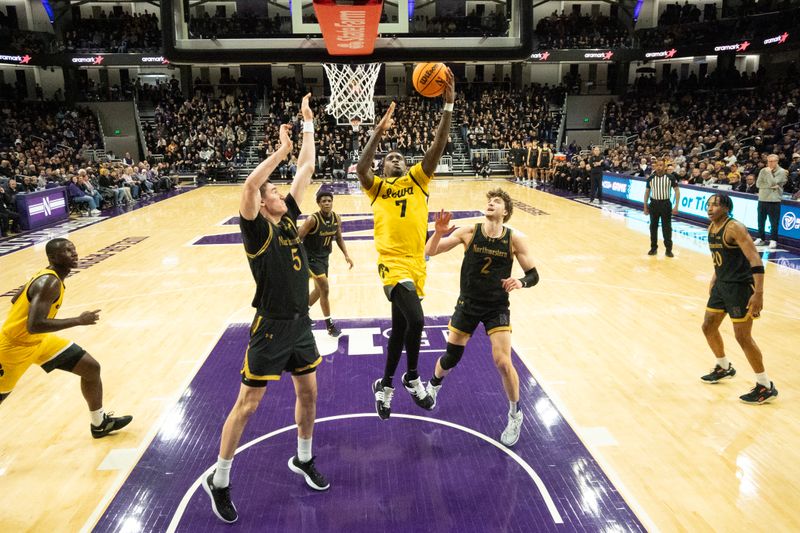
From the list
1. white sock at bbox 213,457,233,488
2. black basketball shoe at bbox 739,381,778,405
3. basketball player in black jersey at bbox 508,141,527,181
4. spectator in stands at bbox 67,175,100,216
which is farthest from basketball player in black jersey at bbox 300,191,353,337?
basketball player in black jersey at bbox 508,141,527,181

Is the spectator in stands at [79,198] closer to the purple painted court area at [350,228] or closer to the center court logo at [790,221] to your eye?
the purple painted court area at [350,228]

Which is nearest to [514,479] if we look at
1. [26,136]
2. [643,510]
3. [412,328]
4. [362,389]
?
[643,510]

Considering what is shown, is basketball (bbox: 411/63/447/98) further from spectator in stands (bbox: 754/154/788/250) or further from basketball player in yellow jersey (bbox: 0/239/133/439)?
spectator in stands (bbox: 754/154/788/250)

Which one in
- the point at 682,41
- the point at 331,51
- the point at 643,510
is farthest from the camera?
the point at 682,41

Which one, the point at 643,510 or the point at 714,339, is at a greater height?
the point at 714,339

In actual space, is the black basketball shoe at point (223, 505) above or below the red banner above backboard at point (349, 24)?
below

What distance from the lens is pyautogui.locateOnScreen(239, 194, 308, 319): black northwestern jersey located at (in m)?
3.69

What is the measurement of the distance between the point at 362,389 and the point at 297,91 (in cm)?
3179

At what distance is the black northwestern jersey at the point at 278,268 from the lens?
3.69 meters

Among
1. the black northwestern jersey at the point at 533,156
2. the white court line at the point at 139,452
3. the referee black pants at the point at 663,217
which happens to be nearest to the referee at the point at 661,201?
the referee black pants at the point at 663,217

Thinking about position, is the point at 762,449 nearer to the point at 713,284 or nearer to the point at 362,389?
the point at 713,284

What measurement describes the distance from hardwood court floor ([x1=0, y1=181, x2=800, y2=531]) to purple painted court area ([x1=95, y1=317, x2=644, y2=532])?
24 centimetres

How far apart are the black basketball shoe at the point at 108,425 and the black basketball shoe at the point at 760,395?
18.6ft

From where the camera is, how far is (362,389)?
19.2ft
